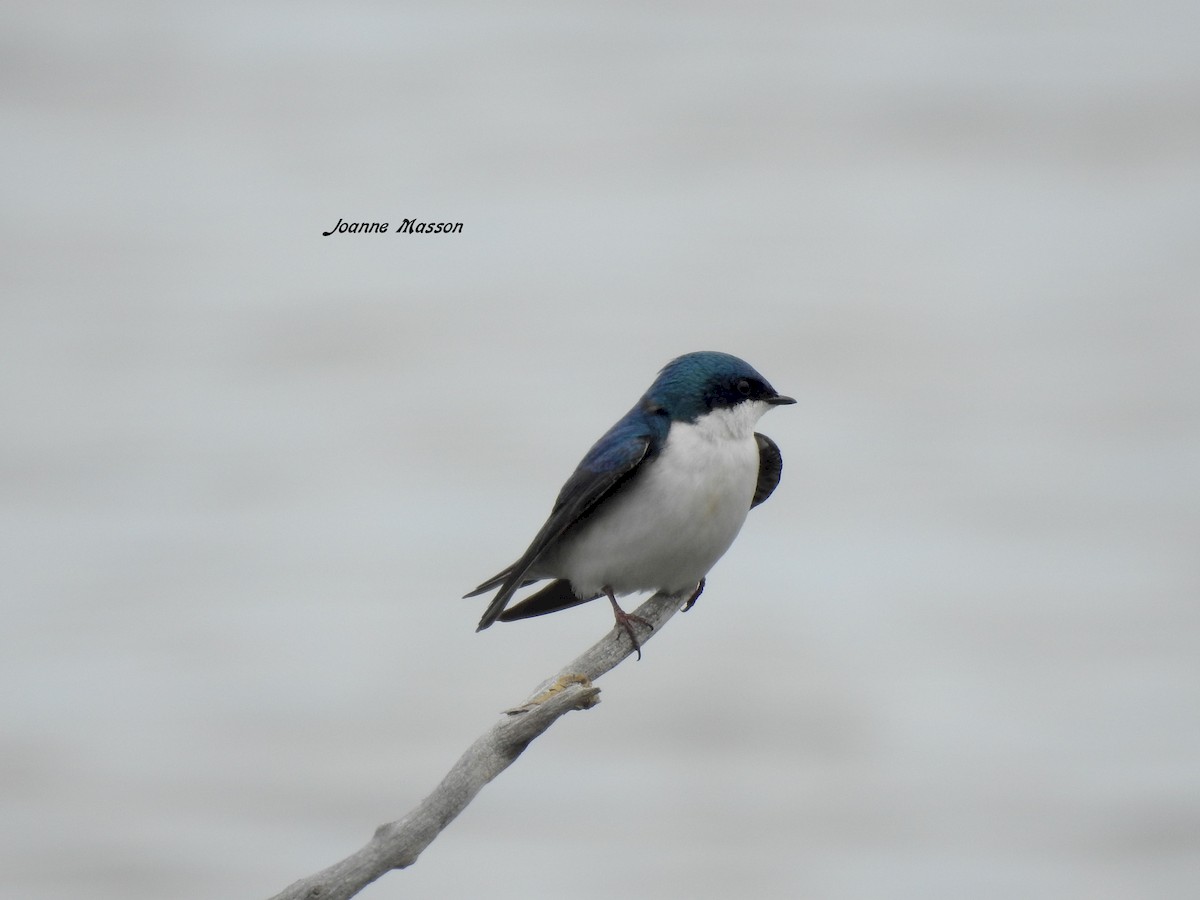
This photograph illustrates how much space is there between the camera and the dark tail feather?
4.13m

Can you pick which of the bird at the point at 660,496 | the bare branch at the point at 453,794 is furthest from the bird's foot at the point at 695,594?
the bare branch at the point at 453,794

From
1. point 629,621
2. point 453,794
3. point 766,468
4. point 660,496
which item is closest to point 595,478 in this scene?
point 660,496

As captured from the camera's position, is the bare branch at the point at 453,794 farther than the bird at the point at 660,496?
No

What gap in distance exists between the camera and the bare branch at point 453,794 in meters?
2.39

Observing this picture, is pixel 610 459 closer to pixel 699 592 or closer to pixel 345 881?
pixel 699 592

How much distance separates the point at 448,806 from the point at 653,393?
1801 mm

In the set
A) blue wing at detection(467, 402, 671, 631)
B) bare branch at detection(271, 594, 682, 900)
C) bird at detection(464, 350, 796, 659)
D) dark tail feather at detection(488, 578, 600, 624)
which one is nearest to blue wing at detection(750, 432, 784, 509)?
bird at detection(464, 350, 796, 659)

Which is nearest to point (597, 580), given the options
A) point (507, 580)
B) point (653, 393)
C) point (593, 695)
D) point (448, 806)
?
point (507, 580)

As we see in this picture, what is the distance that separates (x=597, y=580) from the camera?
3988 millimetres

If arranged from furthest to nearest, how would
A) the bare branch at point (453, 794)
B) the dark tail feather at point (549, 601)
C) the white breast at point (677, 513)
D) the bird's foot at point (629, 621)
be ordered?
the dark tail feather at point (549, 601) < the white breast at point (677, 513) < the bird's foot at point (629, 621) < the bare branch at point (453, 794)

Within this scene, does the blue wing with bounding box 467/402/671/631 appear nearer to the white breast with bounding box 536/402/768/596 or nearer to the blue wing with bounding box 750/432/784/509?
the white breast with bounding box 536/402/768/596

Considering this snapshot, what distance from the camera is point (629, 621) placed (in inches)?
149

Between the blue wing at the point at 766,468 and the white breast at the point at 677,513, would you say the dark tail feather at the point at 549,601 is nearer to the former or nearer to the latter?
the white breast at the point at 677,513

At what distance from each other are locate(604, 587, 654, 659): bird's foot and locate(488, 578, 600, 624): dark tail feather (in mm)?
270
